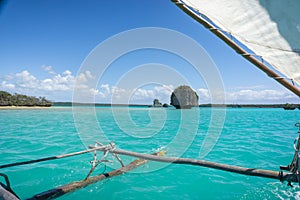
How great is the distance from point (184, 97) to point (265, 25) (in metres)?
62.2

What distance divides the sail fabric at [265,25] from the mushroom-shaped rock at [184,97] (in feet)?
185

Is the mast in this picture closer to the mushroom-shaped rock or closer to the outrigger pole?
the outrigger pole

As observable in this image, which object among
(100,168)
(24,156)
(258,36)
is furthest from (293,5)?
(24,156)

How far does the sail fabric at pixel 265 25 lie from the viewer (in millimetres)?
1337

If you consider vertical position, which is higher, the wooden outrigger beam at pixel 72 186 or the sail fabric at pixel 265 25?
the sail fabric at pixel 265 25

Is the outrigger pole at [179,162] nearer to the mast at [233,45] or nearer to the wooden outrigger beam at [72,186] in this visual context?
the wooden outrigger beam at [72,186]

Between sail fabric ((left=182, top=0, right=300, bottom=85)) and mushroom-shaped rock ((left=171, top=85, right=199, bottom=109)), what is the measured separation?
5635 cm

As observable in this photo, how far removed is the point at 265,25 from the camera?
1.54 meters

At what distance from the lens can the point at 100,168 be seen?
255 inches

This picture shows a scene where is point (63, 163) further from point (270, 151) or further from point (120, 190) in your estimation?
point (270, 151)

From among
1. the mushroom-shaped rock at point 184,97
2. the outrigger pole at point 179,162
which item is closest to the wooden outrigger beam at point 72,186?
the outrigger pole at point 179,162

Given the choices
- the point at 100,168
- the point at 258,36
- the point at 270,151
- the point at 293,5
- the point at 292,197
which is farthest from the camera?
the point at 270,151

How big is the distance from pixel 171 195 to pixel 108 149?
2.00m

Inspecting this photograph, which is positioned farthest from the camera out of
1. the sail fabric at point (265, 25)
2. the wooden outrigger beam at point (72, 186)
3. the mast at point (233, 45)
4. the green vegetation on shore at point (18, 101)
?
the green vegetation on shore at point (18, 101)
